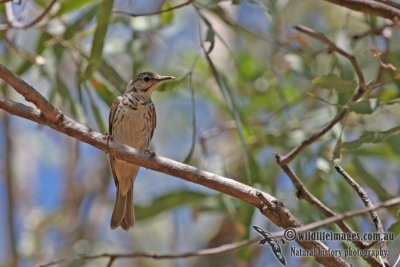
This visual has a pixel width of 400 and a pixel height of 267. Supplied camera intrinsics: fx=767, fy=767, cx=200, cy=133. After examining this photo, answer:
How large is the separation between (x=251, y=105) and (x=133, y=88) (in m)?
1.21

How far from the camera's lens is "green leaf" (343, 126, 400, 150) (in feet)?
11.2

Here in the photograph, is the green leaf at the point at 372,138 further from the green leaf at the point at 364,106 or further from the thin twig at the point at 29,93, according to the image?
the thin twig at the point at 29,93

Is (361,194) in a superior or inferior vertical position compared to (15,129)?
inferior

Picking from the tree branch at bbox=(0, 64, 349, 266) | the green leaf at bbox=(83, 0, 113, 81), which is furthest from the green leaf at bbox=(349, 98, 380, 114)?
the green leaf at bbox=(83, 0, 113, 81)

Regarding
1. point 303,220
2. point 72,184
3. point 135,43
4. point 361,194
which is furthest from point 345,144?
point 72,184

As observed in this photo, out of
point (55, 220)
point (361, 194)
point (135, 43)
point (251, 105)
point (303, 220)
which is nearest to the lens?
point (361, 194)

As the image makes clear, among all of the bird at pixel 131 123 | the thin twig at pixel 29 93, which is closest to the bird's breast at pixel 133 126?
the bird at pixel 131 123

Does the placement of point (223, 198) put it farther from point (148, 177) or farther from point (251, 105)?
point (148, 177)

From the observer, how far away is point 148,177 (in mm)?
7977

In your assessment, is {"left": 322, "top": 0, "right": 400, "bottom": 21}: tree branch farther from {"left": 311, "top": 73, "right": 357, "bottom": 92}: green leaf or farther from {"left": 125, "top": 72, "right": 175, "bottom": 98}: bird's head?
{"left": 125, "top": 72, "right": 175, "bottom": 98}: bird's head

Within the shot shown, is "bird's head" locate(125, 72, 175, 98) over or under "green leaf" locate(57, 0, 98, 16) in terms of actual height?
under

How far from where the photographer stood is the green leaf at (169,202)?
16.5 ft

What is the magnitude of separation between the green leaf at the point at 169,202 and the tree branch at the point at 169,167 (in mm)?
1980

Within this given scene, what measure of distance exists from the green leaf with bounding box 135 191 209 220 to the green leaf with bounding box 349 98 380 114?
1.79 metres
